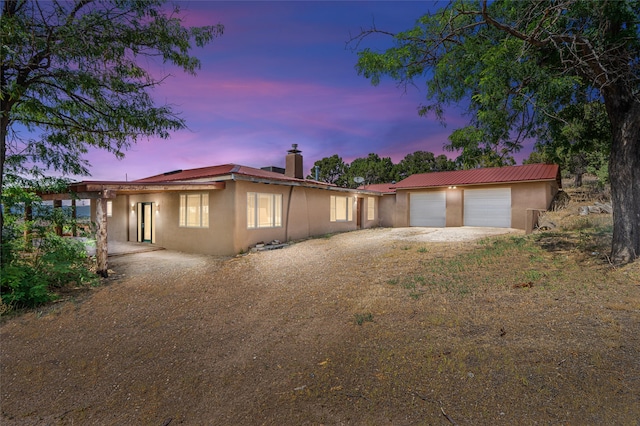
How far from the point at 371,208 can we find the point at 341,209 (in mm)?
4004

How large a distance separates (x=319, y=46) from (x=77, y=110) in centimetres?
626

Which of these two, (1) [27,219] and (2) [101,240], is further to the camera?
(2) [101,240]

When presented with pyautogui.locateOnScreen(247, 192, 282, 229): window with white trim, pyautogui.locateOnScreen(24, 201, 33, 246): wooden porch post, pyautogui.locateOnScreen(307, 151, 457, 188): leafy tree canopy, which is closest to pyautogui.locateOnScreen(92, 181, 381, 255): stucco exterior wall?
pyautogui.locateOnScreen(247, 192, 282, 229): window with white trim

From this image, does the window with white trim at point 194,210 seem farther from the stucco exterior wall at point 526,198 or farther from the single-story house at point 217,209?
the stucco exterior wall at point 526,198

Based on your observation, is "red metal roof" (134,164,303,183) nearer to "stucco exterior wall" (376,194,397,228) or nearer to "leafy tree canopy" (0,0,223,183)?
"leafy tree canopy" (0,0,223,183)

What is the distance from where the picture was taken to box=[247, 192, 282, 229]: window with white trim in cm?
1025

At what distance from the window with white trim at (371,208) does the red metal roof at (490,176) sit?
1786mm

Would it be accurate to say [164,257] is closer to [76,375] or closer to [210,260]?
[210,260]

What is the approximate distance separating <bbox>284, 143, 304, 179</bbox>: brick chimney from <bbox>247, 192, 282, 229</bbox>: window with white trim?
13.6 feet

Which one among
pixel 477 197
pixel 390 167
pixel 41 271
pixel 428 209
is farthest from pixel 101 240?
pixel 390 167

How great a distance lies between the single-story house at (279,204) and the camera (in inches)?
376

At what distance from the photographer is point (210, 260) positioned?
897 cm

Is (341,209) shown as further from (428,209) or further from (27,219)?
(27,219)

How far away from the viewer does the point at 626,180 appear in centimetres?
580
